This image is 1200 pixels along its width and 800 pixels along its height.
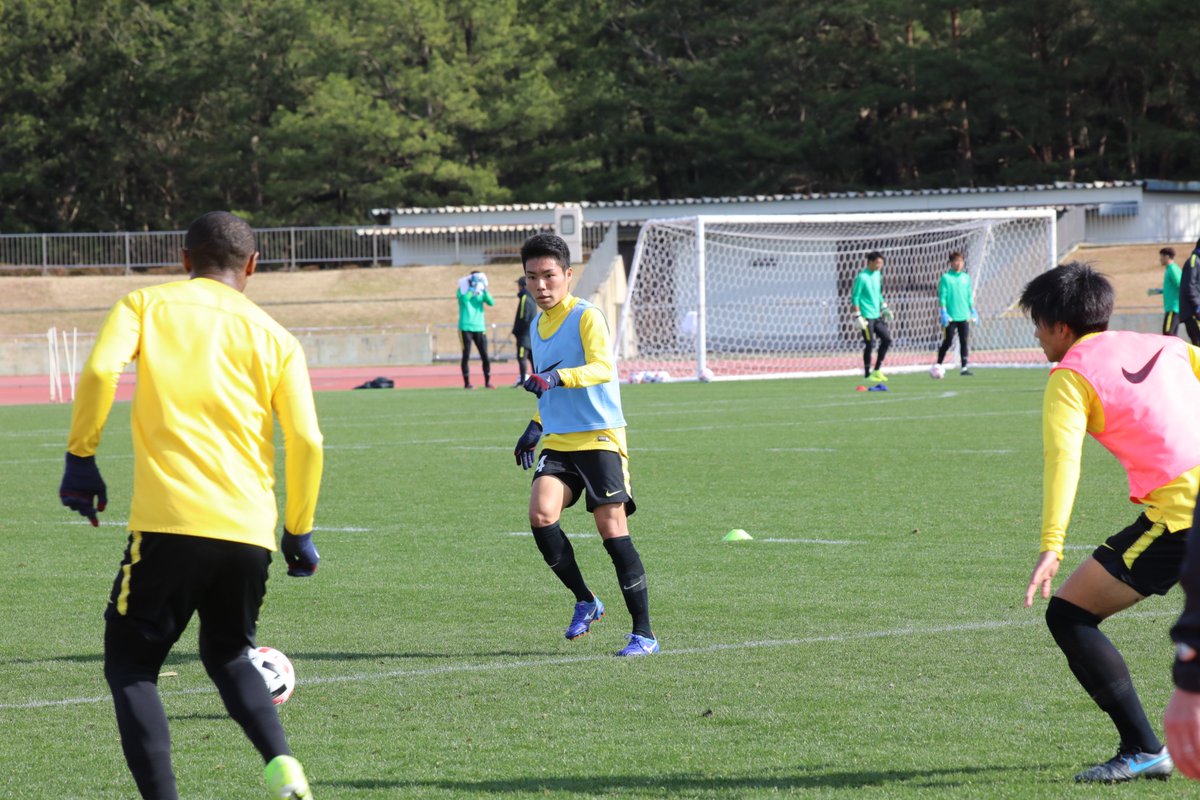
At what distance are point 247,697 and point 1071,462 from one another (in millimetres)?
2242

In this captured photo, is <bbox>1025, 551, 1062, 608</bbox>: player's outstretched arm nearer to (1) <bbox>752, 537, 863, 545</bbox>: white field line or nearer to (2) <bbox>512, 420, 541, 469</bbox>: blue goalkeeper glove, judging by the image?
(2) <bbox>512, 420, 541, 469</bbox>: blue goalkeeper glove

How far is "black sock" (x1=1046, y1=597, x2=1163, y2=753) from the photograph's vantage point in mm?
A: 4398

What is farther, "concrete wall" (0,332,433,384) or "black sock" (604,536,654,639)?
"concrete wall" (0,332,433,384)

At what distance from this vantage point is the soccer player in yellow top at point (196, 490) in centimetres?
399

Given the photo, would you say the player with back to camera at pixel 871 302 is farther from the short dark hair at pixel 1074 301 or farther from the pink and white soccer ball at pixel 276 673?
the short dark hair at pixel 1074 301

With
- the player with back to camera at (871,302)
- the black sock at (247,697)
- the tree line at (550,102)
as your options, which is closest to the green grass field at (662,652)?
the black sock at (247,697)

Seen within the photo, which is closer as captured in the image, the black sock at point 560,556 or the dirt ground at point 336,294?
the black sock at point 560,556

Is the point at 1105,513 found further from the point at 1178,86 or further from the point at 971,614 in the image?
the point at 1178,86

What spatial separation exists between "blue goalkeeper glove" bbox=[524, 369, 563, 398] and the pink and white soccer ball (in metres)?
1.45

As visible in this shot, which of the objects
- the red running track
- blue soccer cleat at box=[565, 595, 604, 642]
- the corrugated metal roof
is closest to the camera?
blue soccer cleat at box=[565, 595, 604, 642]

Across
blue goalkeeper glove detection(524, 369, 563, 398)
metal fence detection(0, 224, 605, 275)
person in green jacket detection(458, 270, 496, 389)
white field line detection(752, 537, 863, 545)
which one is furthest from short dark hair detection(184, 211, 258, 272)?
metal fence detection(0, 224, 605, 275)

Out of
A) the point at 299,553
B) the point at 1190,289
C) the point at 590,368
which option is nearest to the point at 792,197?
the point at 1190,289

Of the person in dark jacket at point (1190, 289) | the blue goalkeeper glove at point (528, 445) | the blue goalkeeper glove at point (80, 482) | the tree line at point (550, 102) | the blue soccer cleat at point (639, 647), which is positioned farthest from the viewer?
the tree line at point (550, 102)

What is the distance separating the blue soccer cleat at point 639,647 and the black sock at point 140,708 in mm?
2609
